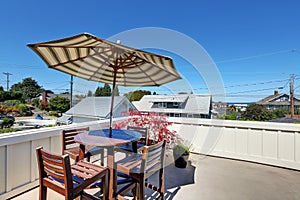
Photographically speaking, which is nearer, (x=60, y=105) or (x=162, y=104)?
(x=162, y=104)

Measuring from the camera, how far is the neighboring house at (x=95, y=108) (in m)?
6.45

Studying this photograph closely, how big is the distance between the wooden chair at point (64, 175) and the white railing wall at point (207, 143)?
84cm

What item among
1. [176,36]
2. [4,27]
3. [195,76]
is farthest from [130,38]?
[4,27]

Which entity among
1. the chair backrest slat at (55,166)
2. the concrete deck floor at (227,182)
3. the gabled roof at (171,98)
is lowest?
the concrete deck floor at (227,182)

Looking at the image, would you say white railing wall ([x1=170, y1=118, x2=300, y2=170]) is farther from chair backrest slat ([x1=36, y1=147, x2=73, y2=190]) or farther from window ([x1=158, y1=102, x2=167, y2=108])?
window ([x1=158, y1=102, x2=167, y2=108])

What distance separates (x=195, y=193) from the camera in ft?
7.34

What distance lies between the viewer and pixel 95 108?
7980 mm

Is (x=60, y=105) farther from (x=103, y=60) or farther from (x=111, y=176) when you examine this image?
(x=111, y=176)

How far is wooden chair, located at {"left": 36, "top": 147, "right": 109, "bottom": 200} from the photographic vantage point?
4.17 ft

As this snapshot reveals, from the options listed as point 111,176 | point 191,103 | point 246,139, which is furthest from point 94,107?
point 111,176

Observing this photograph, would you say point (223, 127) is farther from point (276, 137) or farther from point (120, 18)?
point (120, 18)

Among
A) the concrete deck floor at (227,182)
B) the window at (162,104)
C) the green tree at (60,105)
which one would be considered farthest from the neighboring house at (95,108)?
the green tree at (60,105)

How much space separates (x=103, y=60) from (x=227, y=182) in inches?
105

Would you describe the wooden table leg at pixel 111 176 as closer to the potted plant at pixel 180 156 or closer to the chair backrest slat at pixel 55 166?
the chair backrest slat at pixel 55 166
